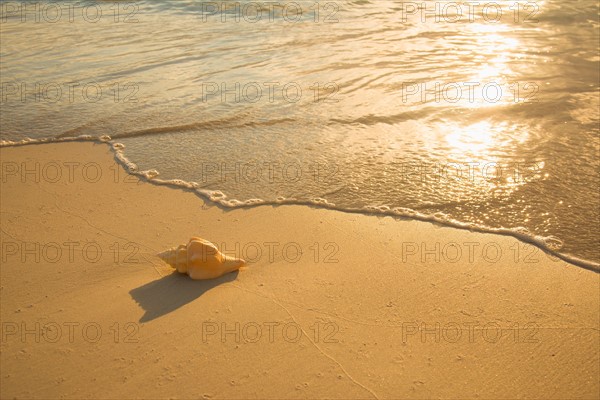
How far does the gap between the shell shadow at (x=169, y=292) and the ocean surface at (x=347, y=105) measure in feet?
3.47

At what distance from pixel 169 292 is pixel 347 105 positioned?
3.44 m

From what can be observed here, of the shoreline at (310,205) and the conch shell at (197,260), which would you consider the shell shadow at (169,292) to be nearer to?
the conch shell at (197,260)

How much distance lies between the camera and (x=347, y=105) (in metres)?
5.92

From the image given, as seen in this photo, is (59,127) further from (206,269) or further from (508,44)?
(508,44)

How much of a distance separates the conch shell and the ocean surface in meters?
1.01

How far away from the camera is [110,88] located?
6578 mm

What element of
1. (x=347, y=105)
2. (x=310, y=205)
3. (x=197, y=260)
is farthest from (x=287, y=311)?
(x=347, y=105)

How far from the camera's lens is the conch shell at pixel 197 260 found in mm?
3123

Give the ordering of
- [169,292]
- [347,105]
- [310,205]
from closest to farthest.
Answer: [169,292] < [310,205] < [347,105]

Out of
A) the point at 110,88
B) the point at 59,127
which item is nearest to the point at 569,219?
the point at 59,127

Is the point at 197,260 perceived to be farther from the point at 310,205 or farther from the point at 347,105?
the point at 347,105

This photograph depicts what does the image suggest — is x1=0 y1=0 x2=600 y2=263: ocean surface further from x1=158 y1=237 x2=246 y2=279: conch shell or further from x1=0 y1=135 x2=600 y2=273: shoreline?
x1=158 y1=237 x2=246 y2=279: conch shell

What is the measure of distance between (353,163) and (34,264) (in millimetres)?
2518

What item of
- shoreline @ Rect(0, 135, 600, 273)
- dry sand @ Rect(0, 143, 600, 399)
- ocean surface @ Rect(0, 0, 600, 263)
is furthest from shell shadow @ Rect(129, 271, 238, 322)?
ocean surface @ Rect(0, 0, 600, 263)
